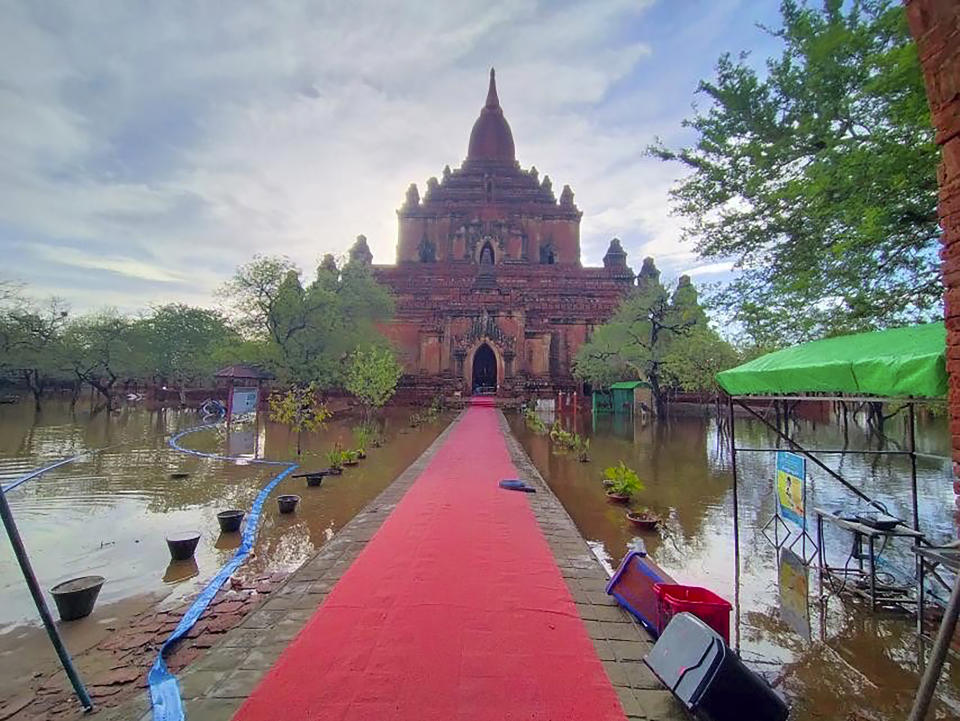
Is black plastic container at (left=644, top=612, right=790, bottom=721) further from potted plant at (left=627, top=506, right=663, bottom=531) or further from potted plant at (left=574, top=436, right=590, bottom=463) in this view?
potted plant at (left=574, top=436, right=590, bottom=463)

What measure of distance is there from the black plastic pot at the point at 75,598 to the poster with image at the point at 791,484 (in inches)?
267

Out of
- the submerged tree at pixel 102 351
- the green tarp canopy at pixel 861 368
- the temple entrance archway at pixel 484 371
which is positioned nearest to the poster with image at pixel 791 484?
the green tarp canopy at pixel 861 368

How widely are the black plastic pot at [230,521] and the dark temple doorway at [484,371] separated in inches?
945

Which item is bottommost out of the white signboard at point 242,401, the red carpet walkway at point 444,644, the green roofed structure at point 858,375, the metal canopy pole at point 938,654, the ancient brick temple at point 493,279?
the red carpet walkway at point 444,644

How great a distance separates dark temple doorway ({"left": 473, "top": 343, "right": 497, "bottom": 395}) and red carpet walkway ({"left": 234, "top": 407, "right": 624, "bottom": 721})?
25.6m

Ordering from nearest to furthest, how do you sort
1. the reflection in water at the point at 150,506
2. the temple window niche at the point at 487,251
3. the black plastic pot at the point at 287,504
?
the reflection in water at the point at 150,506, the black plastic pot at the point at 287,504, the temple window niche at the point at 487,251

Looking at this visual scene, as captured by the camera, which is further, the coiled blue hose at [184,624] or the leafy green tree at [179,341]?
the leafy green tree at [179,341]

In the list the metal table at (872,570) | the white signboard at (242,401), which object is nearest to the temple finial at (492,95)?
the white signboard at (242,401)

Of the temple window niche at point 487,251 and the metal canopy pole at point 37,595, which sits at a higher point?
the temple window niche at point 487,251

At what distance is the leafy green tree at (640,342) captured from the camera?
23.0m

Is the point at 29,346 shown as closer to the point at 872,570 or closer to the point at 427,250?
the point at 427,250

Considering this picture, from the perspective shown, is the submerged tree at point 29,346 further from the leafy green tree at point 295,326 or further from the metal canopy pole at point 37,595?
the metal canopy pole at point 37,595

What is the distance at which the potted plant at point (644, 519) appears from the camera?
22.8 feet

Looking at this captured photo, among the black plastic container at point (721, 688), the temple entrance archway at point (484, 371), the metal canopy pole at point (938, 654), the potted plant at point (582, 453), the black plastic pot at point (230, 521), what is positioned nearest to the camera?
the metal canopy pole at point (938, 654)
